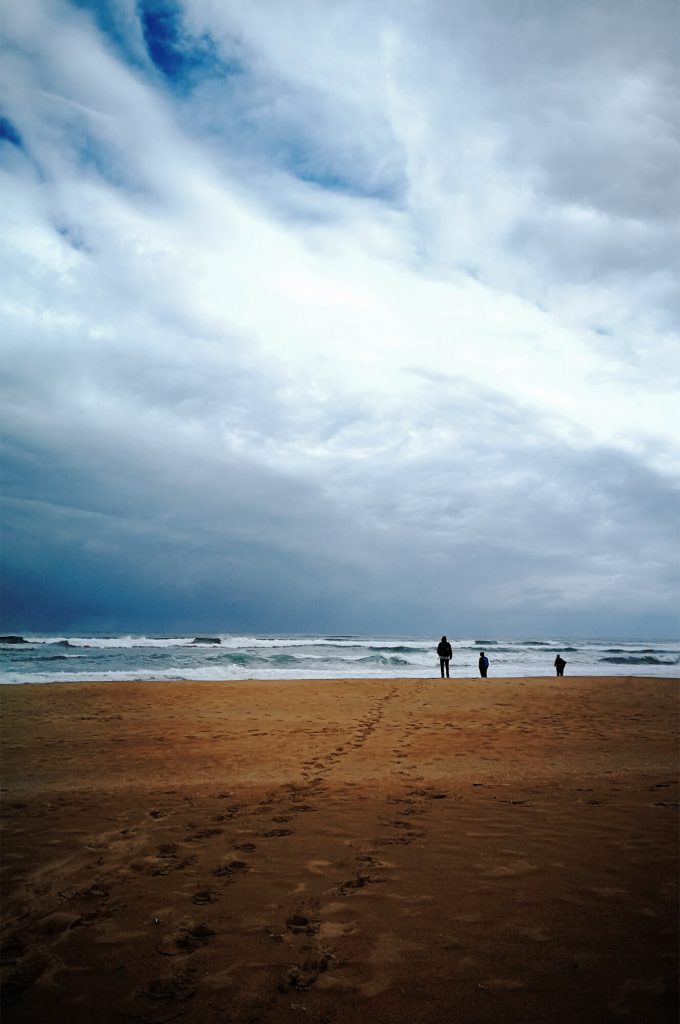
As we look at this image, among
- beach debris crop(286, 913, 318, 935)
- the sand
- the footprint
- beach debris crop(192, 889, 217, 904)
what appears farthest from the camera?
the footprint

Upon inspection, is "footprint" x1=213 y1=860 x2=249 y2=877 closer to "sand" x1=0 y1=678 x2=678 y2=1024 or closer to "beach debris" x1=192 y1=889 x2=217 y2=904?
"sand" x1=0 y1=678 x2=678 y2=1024

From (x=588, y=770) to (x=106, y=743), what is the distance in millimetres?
9282

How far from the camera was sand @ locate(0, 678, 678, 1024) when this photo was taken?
3.13 meters

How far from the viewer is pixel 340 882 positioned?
14.9ft

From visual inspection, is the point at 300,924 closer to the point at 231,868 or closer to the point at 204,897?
the point at 204,897

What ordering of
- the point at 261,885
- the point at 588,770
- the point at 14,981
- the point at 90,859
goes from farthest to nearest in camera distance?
1. the point at 588,770
2. the point at 90,859
3. the point at 261,885
4. the point at 14,981

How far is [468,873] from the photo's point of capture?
15.2 feet

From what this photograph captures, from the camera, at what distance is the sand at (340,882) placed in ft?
10.3

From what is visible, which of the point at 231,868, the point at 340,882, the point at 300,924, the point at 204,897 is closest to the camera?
the point at 300,924

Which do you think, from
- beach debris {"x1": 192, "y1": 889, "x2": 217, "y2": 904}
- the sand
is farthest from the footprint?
beach debris {"x1": 192, "y1": 889, "x2": 217, "y2": 904}

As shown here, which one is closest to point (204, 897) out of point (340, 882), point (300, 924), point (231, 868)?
point (231, 868)

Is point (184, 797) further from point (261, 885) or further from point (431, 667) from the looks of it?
point (431, 667)

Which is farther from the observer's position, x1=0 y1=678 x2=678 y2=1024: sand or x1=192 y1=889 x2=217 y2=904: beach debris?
x1=192 y1=889 x2=217 y2=904: beach debris

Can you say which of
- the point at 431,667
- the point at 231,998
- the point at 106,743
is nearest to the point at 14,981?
the point at 231,998
